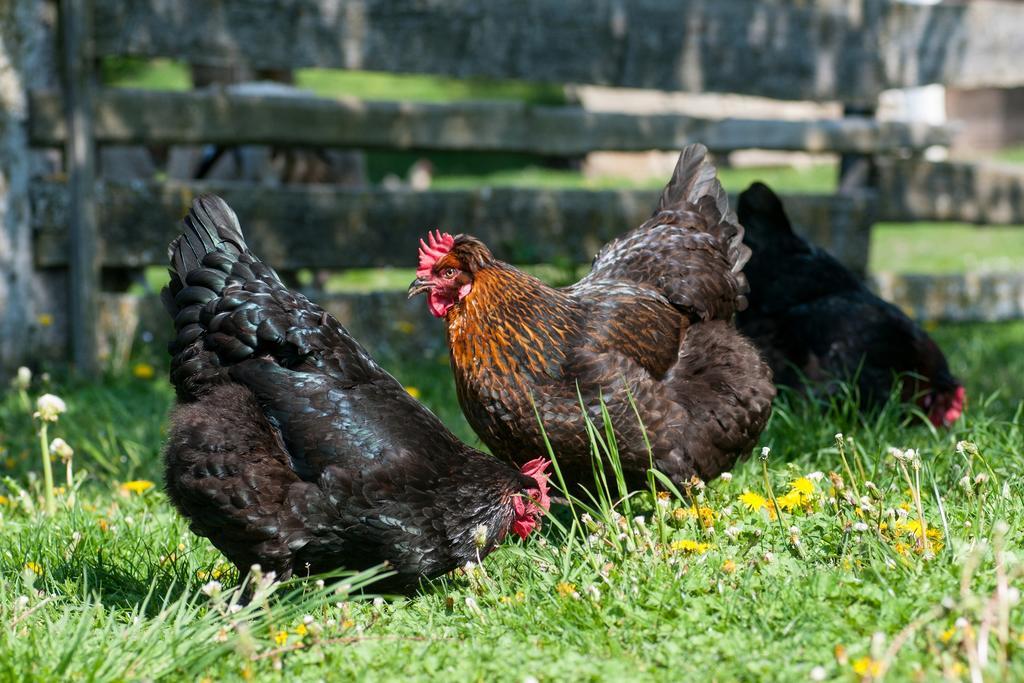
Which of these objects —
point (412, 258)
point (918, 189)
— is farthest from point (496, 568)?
point (918, 189)

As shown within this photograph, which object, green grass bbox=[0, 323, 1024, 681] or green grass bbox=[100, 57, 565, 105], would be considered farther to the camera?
green grass bbox=[100, 57, 565, 105]

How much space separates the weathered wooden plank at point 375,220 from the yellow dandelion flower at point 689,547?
3.81 meters

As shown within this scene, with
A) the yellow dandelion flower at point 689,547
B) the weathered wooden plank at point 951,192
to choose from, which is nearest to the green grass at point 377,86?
the weathered wooden plank at point 951,192

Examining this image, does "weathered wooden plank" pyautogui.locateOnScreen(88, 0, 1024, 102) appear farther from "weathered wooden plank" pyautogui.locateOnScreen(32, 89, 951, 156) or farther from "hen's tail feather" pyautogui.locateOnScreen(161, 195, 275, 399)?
"hen's tail feather" pyautogui.locateOnScreen(161, 195, 275, 399)

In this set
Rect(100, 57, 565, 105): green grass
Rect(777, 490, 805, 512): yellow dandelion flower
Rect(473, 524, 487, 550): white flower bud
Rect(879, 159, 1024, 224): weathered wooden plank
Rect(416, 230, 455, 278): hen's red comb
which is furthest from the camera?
Rect(100, 57, 565, 105): green grass

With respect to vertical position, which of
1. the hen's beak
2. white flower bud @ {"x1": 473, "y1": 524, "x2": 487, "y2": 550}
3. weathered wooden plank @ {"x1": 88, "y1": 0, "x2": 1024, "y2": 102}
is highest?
weathered wooden plank @ {"x1": 88, "y1": 0, "x2": 1024, "y2": 102}

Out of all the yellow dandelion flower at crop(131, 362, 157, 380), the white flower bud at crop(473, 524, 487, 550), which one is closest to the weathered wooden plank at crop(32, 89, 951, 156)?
the yellow dandelion flower at crop(131, 362, 157, 380)

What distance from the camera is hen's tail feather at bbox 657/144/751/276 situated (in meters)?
4.83

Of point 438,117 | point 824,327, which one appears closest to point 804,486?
point 824,327

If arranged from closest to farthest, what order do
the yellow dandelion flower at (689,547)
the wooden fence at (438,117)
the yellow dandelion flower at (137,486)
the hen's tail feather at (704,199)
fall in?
the yellow dandelion flower at (689,547) → the yellow dandelion flower at (137,486) → the hen's tail feather at (704,199) → the wooden fence at (438,117)

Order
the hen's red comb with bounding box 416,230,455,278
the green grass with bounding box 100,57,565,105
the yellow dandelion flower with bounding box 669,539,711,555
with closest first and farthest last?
the yellow dandelion flower with bounding box 669,539,711,555, the hen's red comb with bounding box 416,230,455,278, the green grass with bounding box 100,57,565,105

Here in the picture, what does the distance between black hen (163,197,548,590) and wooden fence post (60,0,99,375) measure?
287 centimetres

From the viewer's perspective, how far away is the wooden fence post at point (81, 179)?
20.5 feet

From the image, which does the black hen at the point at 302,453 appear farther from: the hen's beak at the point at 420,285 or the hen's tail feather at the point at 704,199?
the hen's tail feather at the point at 704,199
